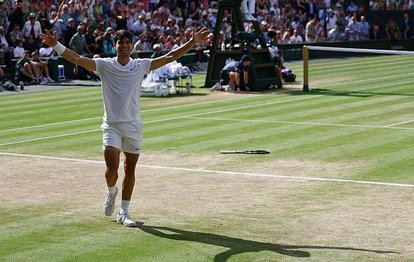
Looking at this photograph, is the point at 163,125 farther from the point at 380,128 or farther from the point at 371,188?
the point at 371,188

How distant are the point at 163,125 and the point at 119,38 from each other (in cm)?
1038

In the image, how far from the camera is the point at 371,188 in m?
13.3

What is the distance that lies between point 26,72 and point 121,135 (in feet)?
77.7

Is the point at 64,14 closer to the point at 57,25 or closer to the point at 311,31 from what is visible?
the point at 57,25

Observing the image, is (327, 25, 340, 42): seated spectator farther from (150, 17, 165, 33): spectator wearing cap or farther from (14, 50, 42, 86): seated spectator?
(14, 50, 42, 86): seated spectator

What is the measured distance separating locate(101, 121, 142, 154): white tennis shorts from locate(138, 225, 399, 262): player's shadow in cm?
98

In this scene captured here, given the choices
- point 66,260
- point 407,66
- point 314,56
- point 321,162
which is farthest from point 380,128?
point 314,56

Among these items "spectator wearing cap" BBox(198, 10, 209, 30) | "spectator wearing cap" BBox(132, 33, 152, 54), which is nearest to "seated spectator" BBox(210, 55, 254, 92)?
"spectator wearing cap" BBox(132, 33, 152, 54)

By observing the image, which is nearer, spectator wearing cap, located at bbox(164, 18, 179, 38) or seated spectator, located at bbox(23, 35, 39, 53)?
seated spectator, located at bbox(23, 35, 39, 53)

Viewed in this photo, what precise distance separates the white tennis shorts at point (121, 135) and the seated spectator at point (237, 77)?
59.6ft

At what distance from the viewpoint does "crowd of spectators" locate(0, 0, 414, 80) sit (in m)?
35.8

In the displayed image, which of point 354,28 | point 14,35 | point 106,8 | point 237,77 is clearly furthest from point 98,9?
point 354,28

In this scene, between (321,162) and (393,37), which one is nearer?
(321,162)

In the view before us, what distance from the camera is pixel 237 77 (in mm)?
29703
